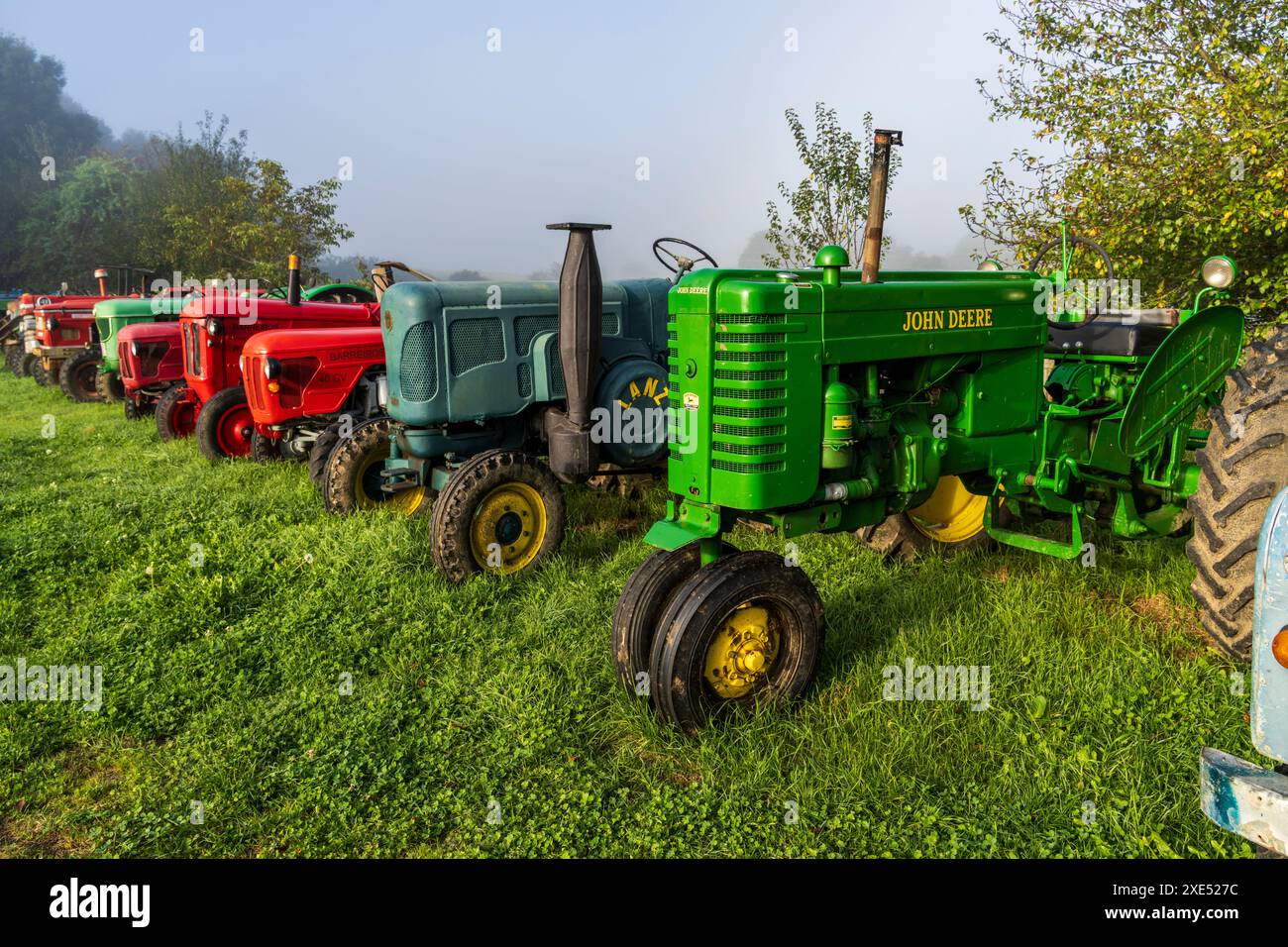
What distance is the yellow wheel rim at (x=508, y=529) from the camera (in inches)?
199

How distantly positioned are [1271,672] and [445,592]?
3623mm

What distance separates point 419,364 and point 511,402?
0.62m

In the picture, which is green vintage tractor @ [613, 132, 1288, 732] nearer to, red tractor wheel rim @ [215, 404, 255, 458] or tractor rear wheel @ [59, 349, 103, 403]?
red tractor wheel rim @ [215, 404, 255, 458]

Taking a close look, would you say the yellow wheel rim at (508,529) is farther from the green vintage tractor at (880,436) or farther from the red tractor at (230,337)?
the red tractor at (230,337)

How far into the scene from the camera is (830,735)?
3232mm

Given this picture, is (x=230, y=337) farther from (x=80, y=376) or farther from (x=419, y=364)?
(x=80, y=376)

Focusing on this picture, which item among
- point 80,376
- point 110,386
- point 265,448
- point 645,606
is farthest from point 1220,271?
point 80,376

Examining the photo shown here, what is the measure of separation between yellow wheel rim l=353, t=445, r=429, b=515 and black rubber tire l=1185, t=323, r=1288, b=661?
4540 mm

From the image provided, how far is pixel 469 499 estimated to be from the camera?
496cm

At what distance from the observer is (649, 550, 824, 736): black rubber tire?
312 centimetres

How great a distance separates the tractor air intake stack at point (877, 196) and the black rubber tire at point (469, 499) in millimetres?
2438

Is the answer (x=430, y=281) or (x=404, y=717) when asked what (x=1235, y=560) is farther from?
(x=430, y=281)

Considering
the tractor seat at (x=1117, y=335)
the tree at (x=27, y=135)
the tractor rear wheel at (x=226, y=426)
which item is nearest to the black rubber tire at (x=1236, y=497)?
the tractor seat at (x=1117, y=335)
